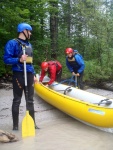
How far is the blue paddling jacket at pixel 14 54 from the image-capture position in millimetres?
4199

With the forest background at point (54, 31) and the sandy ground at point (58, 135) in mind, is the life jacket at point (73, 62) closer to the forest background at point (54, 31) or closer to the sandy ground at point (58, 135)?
the sandy ground at point (58, 135)

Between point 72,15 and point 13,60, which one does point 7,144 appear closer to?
point 13,60

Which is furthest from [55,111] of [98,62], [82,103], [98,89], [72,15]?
[72,15]

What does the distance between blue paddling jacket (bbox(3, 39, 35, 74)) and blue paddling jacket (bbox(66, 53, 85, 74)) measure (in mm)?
2763

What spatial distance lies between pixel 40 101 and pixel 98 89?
285cm

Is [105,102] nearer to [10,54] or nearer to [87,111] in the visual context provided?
[87,111]

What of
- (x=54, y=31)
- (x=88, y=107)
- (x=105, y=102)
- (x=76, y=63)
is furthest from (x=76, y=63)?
(x=54, y=31)

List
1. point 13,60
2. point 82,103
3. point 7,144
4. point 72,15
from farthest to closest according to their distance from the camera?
point 72,15
point 82,103
point 13,60
point 7,144

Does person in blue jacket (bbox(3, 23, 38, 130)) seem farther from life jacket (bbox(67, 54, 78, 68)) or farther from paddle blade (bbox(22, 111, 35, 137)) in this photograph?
life jacket (bbox(67, 54, 78, 68))

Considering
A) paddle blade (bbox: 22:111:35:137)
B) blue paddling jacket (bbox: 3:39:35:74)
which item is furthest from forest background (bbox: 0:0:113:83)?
paddle blade (bbox: 22:111:35:137)

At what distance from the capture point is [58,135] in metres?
4.30

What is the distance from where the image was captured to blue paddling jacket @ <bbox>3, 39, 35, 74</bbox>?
13.8ft

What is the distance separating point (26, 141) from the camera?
396cm

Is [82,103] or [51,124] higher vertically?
[82,103]
